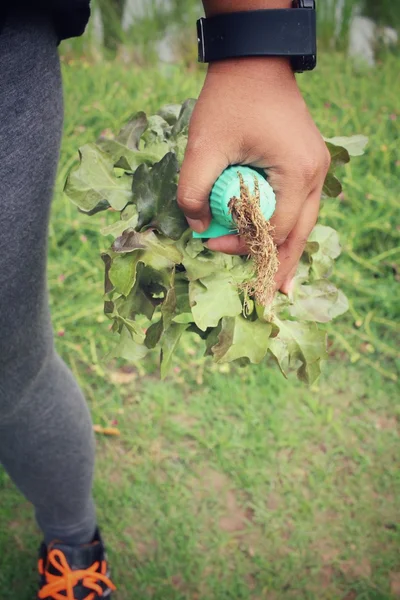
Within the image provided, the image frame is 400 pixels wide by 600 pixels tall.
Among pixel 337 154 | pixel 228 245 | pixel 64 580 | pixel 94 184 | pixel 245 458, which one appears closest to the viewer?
pixel 228 245

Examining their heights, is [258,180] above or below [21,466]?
above

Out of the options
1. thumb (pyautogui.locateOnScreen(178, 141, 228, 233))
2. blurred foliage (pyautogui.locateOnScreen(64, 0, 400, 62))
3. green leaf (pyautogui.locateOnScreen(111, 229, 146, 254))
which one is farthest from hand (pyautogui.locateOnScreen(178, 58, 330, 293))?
blurred foliage (pyautogui.locateOnScreen(64, 0, 400, 62))

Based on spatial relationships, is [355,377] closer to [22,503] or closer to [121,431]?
[121,431]

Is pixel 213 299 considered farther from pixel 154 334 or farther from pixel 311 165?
pixel 311 165

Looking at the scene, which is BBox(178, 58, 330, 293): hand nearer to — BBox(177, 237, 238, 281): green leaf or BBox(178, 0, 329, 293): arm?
BBox(178, 0, 329, 293): arm

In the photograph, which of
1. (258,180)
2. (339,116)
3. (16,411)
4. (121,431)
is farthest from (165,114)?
(339,116)

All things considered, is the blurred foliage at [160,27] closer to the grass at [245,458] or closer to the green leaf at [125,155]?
the grass at [245,458]

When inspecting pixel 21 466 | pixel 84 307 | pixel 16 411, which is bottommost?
pixel 84 307

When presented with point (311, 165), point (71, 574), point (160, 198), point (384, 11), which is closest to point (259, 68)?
point (311, 165)
